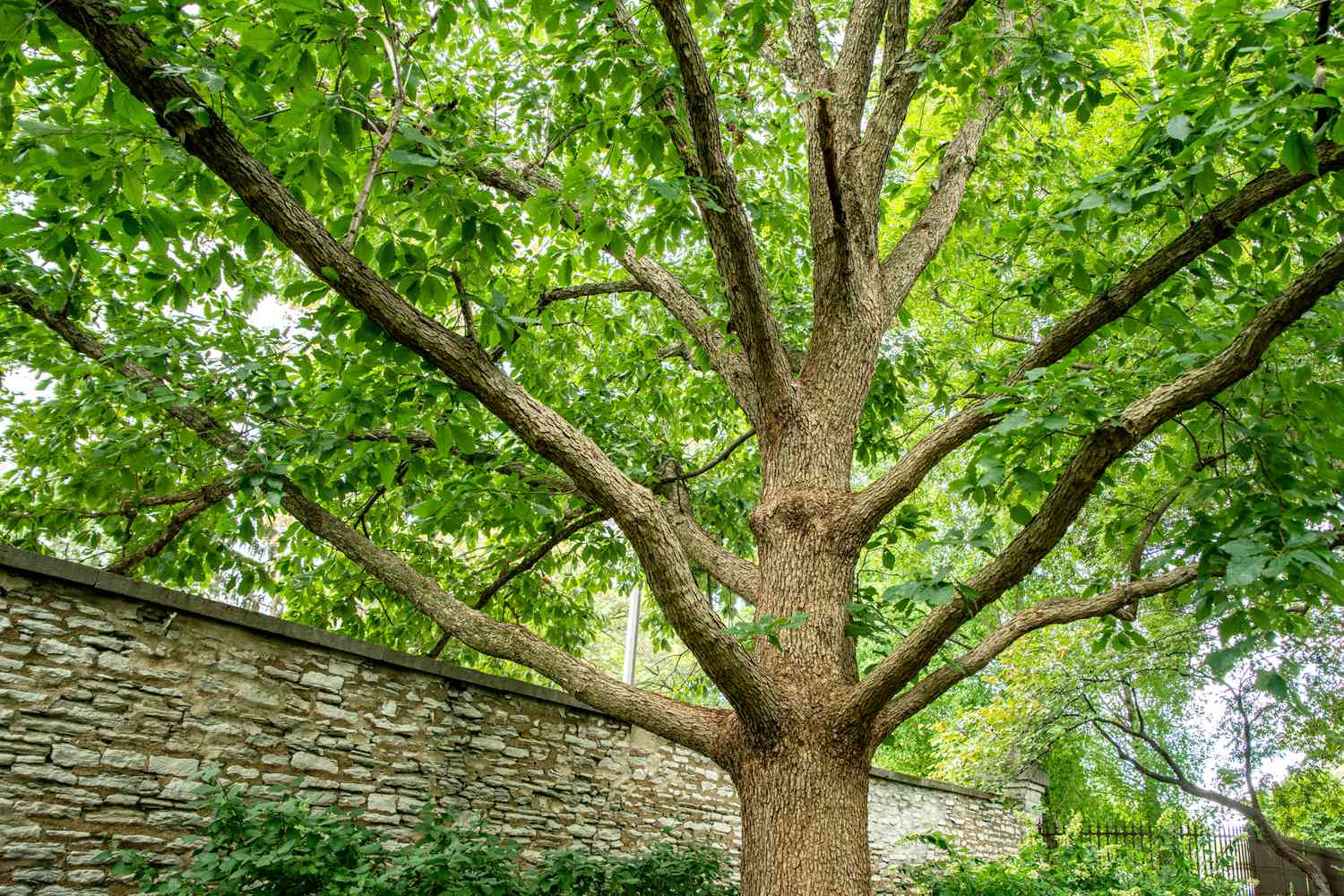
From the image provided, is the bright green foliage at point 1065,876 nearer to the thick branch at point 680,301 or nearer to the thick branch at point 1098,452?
the thick branch at point 1098,452

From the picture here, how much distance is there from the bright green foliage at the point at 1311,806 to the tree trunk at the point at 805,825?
10.4 metres

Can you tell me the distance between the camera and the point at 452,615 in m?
4.20

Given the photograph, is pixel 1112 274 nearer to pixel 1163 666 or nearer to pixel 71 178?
pixel 71 178

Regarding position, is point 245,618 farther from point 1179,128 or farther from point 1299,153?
point 1299,153

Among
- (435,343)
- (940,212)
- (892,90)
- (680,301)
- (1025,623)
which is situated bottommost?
(1025,623)

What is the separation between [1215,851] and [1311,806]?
174 centimetres

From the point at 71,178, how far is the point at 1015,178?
214 inches

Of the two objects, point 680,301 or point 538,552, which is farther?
point 538,552

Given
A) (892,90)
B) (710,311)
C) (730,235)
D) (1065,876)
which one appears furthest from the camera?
(1065,876)

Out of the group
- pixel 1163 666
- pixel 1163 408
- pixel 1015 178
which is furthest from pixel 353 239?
pixel 1163 666

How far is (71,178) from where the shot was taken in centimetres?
275

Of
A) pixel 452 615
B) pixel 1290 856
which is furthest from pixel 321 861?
pixel 1290 856

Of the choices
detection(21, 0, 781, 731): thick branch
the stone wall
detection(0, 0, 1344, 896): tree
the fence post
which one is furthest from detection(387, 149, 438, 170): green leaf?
the fence post

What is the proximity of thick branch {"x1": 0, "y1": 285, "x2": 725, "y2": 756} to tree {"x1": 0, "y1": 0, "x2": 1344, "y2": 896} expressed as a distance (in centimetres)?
2
